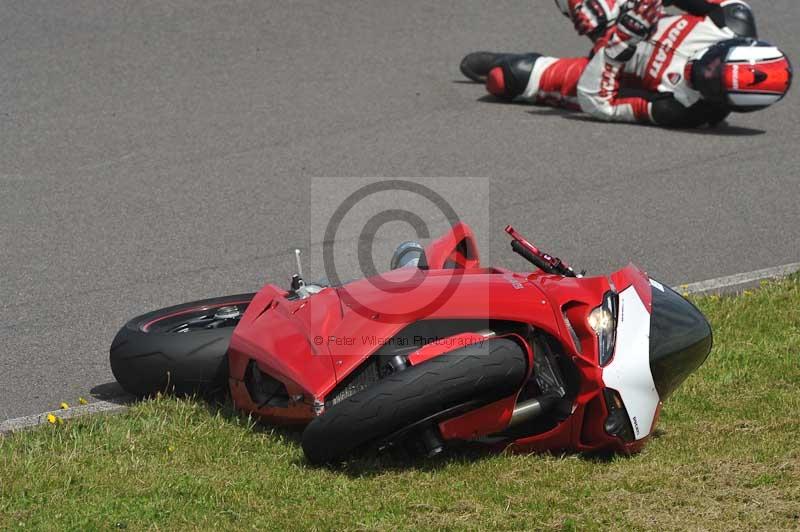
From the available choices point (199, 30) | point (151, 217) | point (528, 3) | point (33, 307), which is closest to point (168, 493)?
point (33, 307)

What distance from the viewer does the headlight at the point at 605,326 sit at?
14.9 ft

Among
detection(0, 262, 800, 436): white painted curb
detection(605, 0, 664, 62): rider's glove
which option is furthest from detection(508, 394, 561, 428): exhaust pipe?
detection(605, 0, 664, 62): rider's glove

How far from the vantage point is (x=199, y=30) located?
12836 millimetres

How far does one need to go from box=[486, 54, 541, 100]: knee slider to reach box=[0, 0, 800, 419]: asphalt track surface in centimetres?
16

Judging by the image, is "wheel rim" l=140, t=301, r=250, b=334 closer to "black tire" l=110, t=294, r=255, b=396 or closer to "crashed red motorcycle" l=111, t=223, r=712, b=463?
"black tire" l=110, t=294, r=255, b=396

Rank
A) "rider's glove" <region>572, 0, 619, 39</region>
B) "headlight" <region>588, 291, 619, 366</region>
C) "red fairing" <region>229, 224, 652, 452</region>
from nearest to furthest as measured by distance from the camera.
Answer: "red fairing" <region>229, 224, 652, 452</region> < "headlight" <region>588, 291, 619, 366</region> < "rider's glove" <region>572, 0, 619, 39</region>

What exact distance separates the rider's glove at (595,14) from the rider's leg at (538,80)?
16.2 inches

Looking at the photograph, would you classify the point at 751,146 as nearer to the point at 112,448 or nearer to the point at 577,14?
the point at 577,14

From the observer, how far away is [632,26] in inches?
401

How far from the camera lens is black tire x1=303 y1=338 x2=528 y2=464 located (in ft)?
13.6

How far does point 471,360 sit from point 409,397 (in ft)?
0.86

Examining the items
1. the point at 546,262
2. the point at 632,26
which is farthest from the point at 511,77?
the point at 546,262

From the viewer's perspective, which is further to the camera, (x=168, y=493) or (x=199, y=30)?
(x=199, y=30)

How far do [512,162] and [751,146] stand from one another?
1.95m
